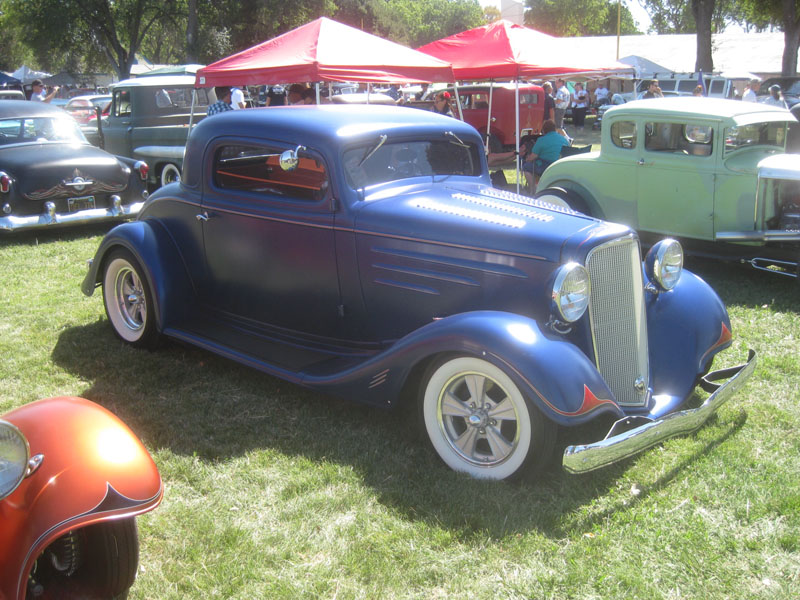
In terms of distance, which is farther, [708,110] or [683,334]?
[708,110]

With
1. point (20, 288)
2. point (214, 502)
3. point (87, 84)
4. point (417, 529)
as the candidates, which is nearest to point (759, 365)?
point (417, 529)

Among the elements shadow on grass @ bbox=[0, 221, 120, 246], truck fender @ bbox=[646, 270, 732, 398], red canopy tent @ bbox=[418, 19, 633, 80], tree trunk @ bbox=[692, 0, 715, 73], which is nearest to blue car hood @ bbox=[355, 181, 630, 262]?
truck fender @ bbox=[646, 270, 732, 398]

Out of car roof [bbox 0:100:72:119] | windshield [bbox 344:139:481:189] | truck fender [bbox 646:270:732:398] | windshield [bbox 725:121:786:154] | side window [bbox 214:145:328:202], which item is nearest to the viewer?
truck fender [bbox 646:270:732:398]

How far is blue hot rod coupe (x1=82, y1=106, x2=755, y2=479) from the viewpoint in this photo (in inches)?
129

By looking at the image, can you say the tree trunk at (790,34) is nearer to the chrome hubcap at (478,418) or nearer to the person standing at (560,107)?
the person standing at (560,107)

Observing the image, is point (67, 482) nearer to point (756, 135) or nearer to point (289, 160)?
point (289, 160)

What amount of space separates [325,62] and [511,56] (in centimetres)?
316

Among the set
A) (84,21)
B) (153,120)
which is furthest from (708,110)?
(84,21)

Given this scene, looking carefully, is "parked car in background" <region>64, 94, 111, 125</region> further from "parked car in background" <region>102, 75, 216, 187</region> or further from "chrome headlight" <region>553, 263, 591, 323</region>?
"chrome headlight" <region>553, 263, 591, 323</region>

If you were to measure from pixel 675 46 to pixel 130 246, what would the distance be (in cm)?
3968

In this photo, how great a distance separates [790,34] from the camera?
27906 mm

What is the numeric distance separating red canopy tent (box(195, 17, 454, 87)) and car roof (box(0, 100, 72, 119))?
197 cm

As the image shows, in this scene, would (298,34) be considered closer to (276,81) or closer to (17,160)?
(276,81)

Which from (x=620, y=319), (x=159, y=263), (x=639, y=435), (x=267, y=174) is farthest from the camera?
(x=159, y=263)
